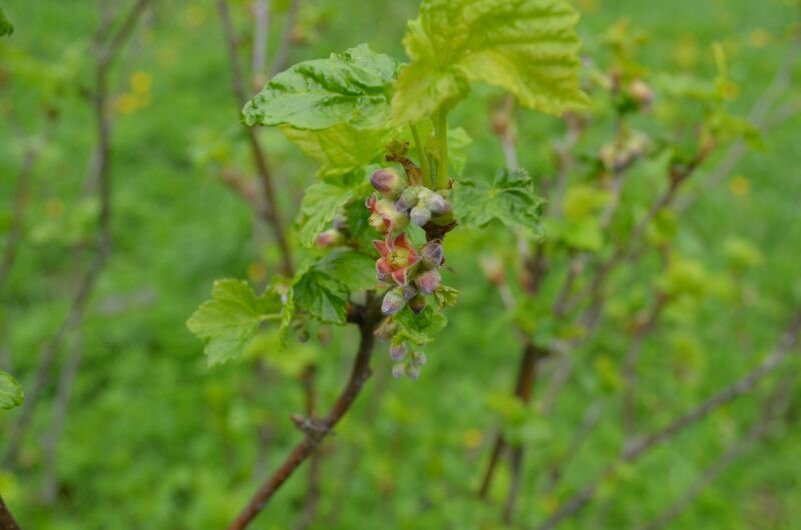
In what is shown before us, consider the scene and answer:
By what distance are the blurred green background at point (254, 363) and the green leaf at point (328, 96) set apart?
1.17 meters

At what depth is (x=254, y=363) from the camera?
3.69 meters

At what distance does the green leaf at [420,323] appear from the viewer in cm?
83

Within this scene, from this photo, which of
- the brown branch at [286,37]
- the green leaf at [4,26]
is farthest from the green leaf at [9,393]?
the brown branch at [286,37]

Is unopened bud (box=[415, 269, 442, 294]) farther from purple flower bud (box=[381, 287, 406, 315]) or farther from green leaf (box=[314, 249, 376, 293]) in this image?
green leaf (box=[314, 249, 376, 293])

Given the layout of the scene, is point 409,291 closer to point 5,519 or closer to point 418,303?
point 418,303

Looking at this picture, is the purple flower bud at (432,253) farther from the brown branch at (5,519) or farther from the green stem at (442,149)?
the brown branch at (5,519)

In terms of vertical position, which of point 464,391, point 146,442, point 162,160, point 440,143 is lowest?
point 464,391

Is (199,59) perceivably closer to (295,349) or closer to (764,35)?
(295,349)

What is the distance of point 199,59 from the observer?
23.4 ft

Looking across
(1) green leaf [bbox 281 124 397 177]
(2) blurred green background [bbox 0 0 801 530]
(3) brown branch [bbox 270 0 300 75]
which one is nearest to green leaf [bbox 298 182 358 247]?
(1) green leaf [bbox 281 124 397 177]

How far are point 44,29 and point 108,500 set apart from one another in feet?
16.5

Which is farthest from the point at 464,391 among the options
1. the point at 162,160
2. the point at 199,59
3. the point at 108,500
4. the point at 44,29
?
the point at 44,29

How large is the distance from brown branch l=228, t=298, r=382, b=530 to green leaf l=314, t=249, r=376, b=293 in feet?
0.15

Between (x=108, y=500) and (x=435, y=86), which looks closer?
(x=435, y=86)
